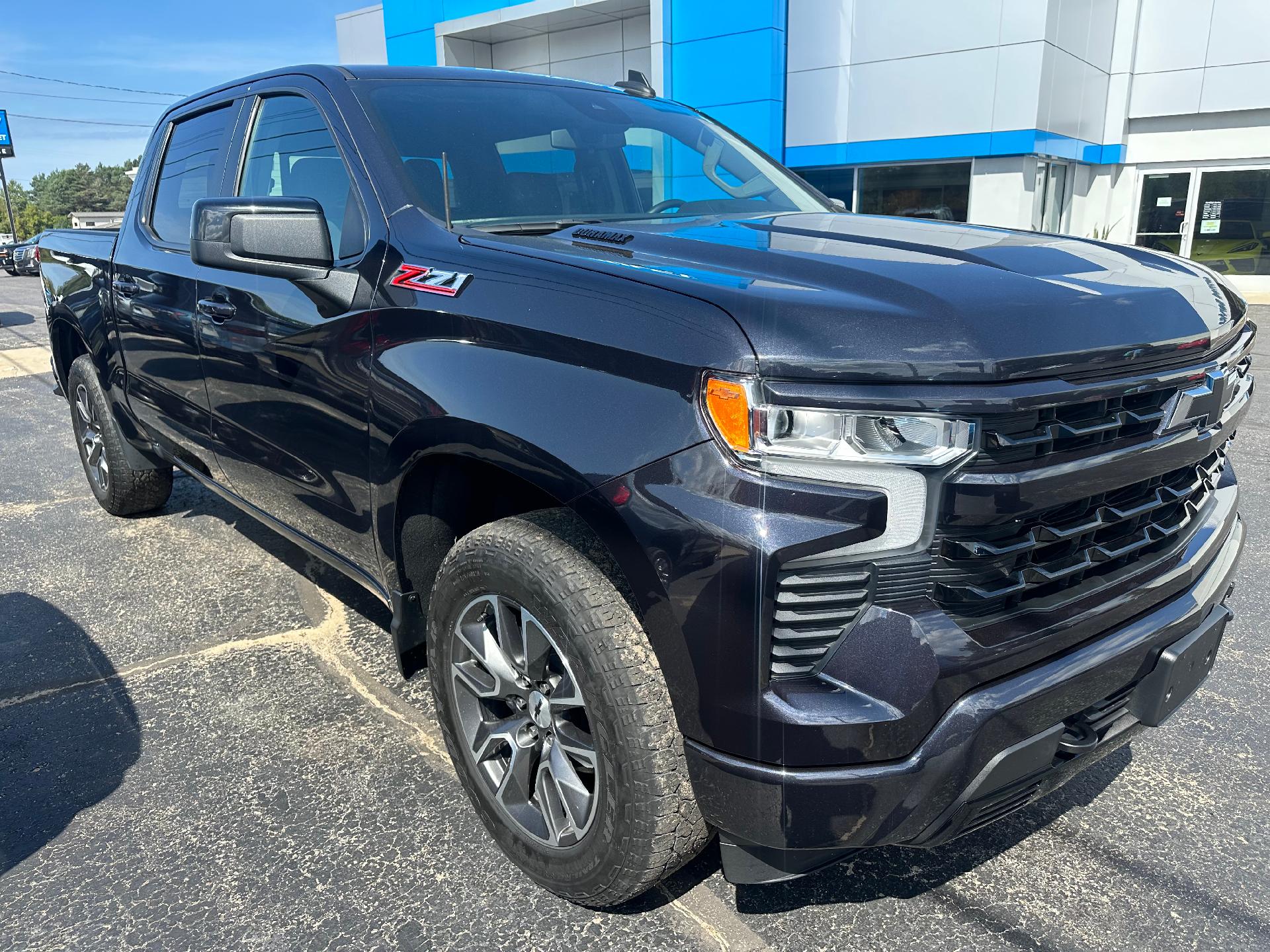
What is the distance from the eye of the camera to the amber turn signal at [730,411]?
1607 mm

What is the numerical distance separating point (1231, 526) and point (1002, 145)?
49.0ft

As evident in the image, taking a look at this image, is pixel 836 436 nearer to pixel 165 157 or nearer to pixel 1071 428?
pixel 1071 428

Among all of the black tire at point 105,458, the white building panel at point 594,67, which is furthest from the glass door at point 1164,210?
the black tire at point 105,458

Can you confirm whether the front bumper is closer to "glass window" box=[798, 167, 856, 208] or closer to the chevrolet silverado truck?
the chevrolet silverado truck

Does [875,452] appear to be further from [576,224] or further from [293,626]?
[293,626]

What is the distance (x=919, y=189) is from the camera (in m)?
17.0

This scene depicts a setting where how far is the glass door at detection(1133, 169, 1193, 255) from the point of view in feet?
61.8

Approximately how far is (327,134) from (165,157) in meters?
1.70

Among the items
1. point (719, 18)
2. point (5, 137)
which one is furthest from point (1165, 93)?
point (5, 137)

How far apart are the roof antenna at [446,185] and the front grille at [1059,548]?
1463mm

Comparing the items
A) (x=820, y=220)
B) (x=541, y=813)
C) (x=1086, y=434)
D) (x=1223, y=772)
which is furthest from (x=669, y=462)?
(x=1223, y=772)

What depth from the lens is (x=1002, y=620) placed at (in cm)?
169

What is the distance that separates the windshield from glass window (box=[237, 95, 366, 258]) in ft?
0.60

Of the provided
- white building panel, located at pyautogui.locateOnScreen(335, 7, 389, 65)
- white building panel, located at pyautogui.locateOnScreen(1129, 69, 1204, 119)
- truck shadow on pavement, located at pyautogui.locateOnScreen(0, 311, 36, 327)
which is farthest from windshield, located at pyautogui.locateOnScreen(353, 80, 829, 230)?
white building panel, located at pyautogui.locateOnScreen(335, 7, 389, 65)
